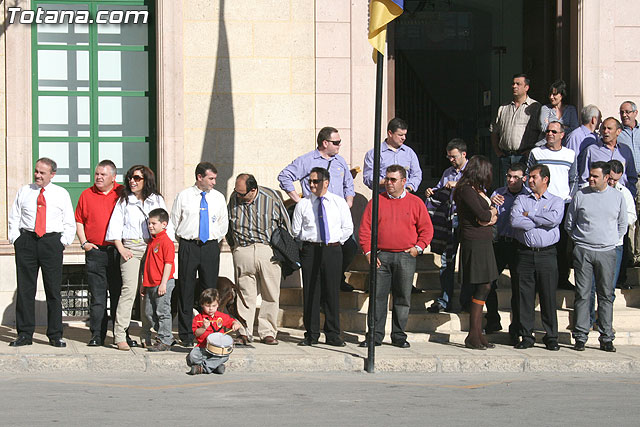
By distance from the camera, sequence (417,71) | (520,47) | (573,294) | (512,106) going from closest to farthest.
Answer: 1. (573,294)
2. (512,106)
3. (520,47)
4. (417,71)

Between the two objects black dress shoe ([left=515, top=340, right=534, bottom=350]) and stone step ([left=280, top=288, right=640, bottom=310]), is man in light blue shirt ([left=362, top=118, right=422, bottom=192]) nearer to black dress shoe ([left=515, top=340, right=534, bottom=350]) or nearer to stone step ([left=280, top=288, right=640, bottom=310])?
stone step ([left=280, top=288, right=640, bottom=310])

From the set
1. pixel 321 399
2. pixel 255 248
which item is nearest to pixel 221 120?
pixel 255 248

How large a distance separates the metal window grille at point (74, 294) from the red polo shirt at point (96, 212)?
213cm

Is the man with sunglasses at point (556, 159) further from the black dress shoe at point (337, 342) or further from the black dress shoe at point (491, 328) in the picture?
the black dress shoe at point (337, 342)

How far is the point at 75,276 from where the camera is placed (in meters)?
12.9

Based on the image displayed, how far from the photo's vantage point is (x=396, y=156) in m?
12.1

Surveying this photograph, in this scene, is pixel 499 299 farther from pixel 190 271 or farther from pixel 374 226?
pixel 190 271

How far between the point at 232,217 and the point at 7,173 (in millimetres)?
2994

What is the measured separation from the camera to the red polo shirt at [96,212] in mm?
10734

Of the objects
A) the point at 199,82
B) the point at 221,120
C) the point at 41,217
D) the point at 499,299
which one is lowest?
the point at 499,299

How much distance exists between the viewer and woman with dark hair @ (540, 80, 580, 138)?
12406 mm

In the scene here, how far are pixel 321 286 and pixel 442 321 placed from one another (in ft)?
4.47

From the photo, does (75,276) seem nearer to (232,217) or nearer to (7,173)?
(7,173)

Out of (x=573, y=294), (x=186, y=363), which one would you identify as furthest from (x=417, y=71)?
(x=186, y=363)
